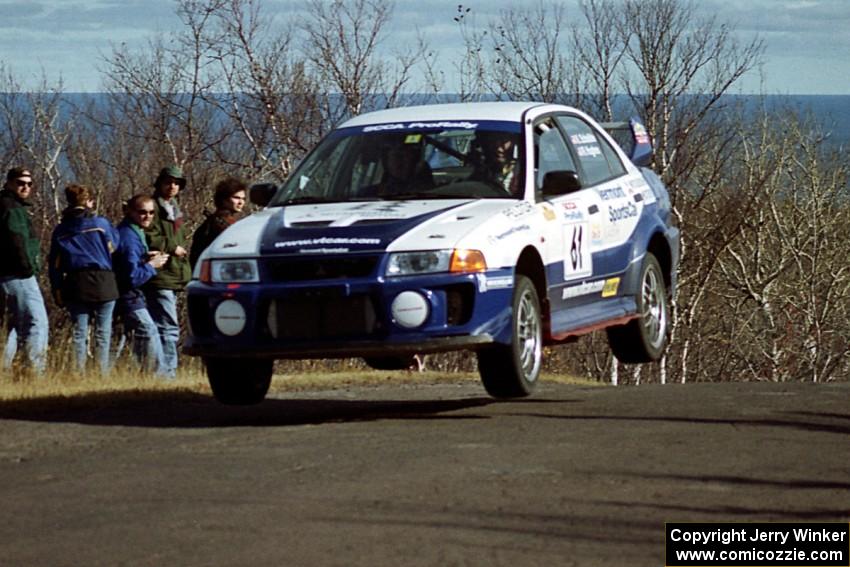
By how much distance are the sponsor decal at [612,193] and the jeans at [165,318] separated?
392 cm

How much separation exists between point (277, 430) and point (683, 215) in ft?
151

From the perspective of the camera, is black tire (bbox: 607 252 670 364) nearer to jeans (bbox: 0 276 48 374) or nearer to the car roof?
the car roof

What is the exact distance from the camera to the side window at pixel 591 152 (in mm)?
11430

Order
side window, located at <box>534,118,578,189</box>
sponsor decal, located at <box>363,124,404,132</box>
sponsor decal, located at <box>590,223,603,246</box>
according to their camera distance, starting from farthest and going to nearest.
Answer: sponsor decal, located at <box>590,223,603,246</box> < sponsor decal, located at <box>363,124,404,132</box> < side window, located at <box>534,118,578,189</box>

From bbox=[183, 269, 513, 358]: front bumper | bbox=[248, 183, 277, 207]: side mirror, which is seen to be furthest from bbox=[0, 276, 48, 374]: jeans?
bbox=[183, 269, 513, 358]: front bumper

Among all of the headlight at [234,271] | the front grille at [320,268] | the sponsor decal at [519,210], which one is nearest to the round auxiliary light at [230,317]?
the headlight at [234,271]

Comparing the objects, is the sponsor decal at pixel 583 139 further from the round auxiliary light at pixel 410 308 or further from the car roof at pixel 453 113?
the round auxiliary light at pixel 410 308

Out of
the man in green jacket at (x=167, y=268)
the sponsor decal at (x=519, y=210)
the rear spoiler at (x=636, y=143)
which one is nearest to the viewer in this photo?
the sponsor decal at (x=519, y=210)

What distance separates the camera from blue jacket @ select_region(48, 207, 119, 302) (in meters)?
13.2

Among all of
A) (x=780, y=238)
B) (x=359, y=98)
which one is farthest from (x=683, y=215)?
(x=780, y=238)

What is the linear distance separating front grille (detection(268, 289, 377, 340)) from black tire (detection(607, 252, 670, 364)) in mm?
3050

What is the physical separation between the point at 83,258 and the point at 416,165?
3.70m

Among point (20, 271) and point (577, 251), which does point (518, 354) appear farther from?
point (20, 271)

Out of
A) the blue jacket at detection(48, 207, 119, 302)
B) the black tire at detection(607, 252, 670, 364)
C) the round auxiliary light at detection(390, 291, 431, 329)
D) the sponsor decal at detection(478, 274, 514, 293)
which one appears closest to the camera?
the round auxiliary light at detection(390, 291, 431, 329)
